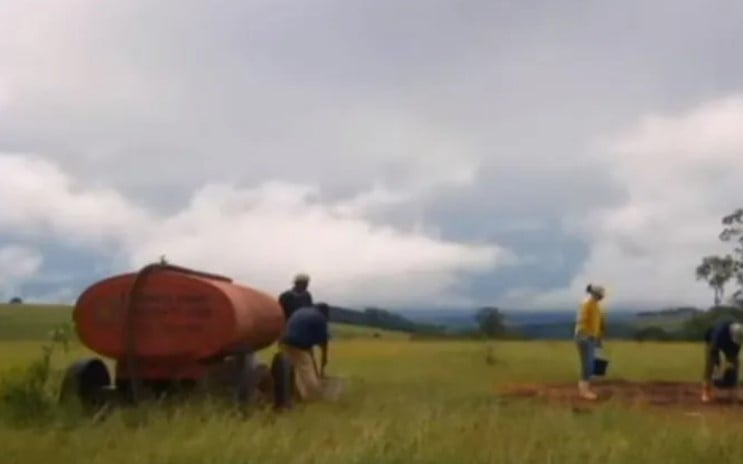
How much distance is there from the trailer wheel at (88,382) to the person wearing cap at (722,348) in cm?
814

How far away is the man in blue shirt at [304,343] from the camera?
1898 cm

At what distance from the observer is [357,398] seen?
750 inches

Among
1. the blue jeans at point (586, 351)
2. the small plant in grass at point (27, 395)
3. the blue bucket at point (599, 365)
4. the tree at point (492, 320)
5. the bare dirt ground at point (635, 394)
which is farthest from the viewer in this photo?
the tree at point (492, 320)

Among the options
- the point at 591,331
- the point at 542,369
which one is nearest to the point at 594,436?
the point at 591,331

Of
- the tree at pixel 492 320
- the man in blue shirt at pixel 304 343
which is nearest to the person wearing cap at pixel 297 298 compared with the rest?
the man in blue shirt at pixel 304 343

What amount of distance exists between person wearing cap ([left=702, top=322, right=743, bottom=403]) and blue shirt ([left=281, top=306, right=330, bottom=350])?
539 cm

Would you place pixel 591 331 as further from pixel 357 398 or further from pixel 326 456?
pixel 326 456

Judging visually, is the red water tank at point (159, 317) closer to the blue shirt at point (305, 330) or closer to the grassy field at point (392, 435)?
the grassy field at point (392, 435)

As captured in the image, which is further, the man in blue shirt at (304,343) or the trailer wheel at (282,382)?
the man in blue shirt at (304,343)

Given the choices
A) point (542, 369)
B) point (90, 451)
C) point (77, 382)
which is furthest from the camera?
point (542, 369)

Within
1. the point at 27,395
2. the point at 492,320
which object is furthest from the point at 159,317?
the point at 492,320

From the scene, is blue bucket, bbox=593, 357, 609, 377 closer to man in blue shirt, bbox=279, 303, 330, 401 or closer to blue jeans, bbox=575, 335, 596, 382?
blue jeans, bbox=575, 335, 596, 382

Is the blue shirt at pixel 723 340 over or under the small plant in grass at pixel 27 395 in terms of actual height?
over

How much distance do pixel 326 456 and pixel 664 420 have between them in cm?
523
